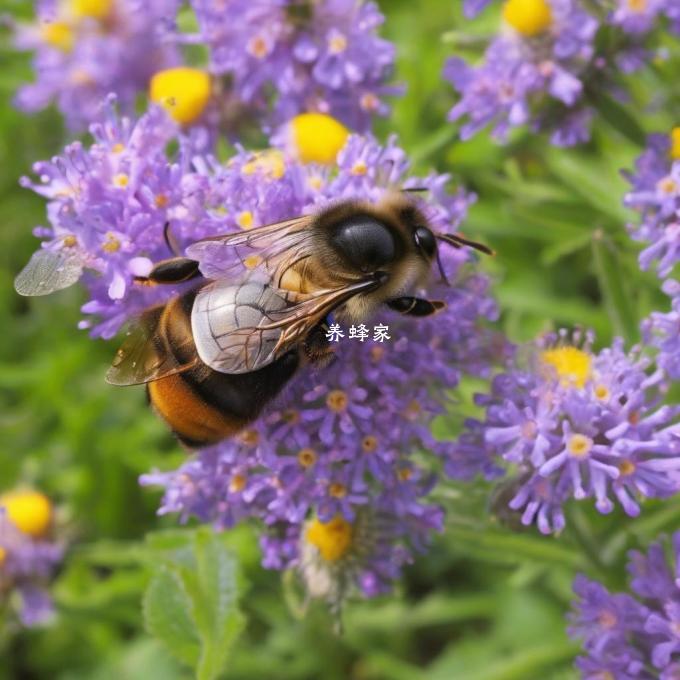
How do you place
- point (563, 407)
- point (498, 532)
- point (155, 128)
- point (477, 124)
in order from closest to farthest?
point (563, 407) < point (155, 128) < point (498, 532) < point (477, 124)

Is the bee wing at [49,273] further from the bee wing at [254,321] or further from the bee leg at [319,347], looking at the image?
the bee leg at [319,347]

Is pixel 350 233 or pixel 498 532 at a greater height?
pixel 350 233

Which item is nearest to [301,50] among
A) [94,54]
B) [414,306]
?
[94,54]

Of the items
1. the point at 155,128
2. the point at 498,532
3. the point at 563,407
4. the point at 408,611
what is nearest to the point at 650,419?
the point at 563,407

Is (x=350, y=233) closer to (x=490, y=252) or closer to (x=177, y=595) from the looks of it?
(x=490, y=252)

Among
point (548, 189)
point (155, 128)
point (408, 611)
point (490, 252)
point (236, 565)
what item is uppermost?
point (155, 128)

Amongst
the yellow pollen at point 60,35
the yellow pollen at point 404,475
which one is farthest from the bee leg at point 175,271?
the yellow pollen at point 60,35

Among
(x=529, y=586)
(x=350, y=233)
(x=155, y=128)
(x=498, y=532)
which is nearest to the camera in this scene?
(x=350, y=233)

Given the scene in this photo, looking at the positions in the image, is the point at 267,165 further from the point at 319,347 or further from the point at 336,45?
the point at 336,45
